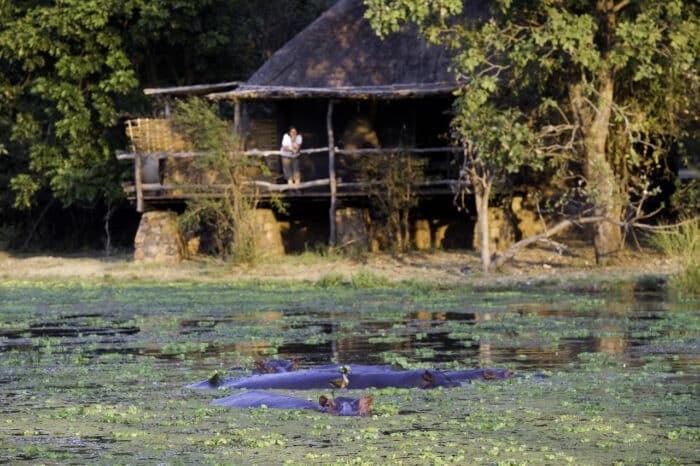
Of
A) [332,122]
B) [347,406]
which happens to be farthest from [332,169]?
[347,406]

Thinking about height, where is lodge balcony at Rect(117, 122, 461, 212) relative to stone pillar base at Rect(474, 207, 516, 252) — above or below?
above

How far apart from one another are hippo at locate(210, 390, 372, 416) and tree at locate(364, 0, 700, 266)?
32.1 ft

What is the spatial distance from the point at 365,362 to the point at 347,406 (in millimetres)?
2442

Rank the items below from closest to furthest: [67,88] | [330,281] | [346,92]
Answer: [330,281]
[346,92]
[67,88]

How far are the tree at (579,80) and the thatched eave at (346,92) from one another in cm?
120

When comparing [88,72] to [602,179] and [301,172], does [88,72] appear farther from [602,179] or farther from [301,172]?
[602,179]

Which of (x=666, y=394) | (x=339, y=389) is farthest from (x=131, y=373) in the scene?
(x=666, y=394)

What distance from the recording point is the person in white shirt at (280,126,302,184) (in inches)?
885

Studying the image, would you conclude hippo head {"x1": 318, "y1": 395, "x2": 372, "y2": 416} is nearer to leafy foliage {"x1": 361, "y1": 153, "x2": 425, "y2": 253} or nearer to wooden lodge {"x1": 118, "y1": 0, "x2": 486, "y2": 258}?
leafy foliage {"x1": 361, "y1": 153, "x2": 425, "y2": 253}

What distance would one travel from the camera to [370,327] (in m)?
13.5

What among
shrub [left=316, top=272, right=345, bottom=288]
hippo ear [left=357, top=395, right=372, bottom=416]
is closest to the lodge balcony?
shrub [left=316, top=272, right=345, bottom=288]

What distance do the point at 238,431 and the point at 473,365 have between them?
10.4ft

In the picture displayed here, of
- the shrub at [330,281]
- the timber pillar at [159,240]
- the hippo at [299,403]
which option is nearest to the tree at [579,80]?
the shrub at [330,281]

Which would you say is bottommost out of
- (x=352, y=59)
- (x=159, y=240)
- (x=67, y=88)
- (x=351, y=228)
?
(x=159, y=240)
